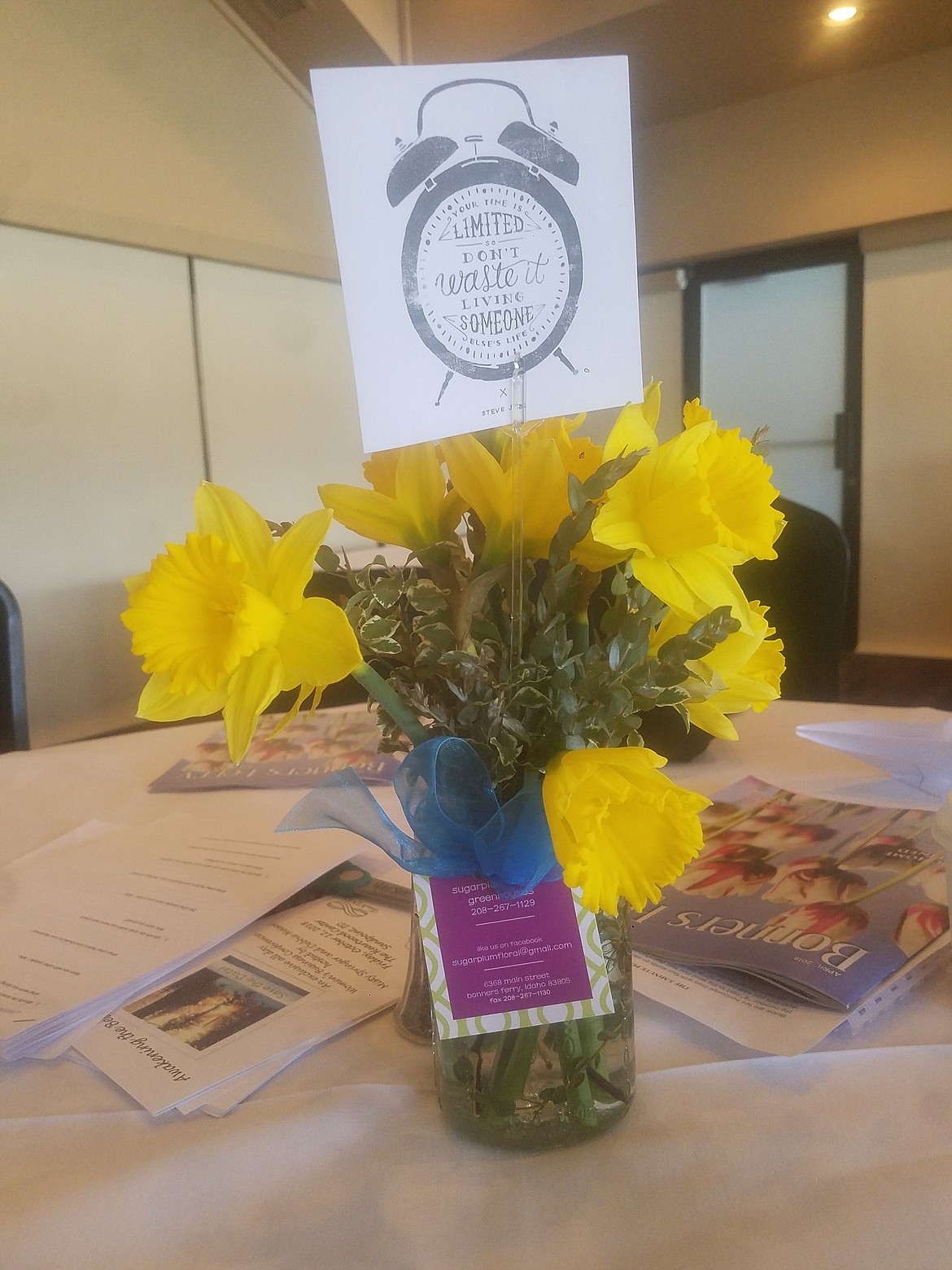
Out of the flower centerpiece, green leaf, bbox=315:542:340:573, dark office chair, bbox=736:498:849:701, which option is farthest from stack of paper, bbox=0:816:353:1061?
dark office chair, bbox=736:498:849:701

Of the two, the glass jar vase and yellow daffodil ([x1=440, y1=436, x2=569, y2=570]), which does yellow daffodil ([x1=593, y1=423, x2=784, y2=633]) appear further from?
the glass jar vase

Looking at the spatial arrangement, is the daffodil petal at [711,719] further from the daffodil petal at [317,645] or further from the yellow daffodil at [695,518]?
the daffodil petal at [317,645]

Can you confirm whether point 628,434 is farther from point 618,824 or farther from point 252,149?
point 252,149

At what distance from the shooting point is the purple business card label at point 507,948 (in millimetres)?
423

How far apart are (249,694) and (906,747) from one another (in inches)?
27.5

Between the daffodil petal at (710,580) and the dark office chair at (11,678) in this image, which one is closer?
the daffodil petal at (710,580)

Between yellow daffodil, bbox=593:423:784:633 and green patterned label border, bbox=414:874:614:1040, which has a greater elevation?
yellow daffodil, bbox=593:423:784:633

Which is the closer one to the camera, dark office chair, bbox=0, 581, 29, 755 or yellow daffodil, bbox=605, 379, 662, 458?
yellow daffodil, bbox=605, 379, 662, 458

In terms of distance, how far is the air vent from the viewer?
288 cm

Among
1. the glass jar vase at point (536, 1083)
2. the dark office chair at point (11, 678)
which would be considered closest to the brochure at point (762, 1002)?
the glass jar vase at point (536, 1083)

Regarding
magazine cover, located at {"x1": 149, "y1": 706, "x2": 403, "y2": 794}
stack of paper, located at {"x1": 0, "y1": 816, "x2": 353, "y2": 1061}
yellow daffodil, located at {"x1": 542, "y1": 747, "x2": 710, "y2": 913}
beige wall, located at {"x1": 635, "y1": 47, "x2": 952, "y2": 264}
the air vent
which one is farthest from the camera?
beige wall, located at {"x1": 635, "y1": 47, "x2": 952, "y2": 264}

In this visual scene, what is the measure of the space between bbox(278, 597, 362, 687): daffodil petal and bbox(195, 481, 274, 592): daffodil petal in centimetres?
3

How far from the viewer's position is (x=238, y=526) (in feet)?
1.28

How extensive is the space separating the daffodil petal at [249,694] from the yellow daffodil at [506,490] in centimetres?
12
